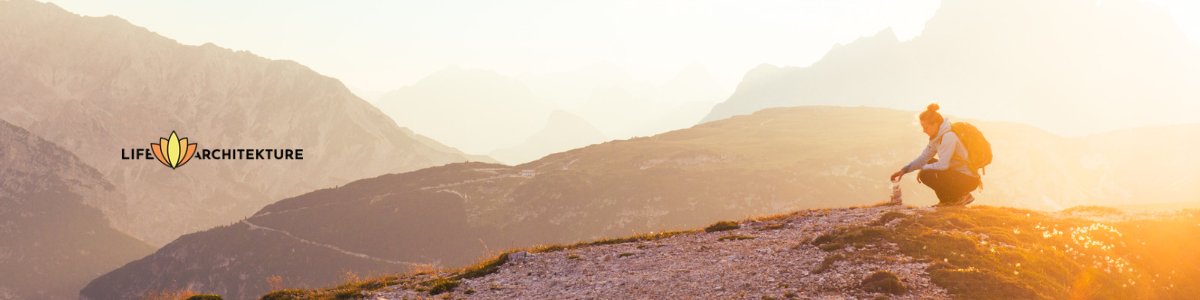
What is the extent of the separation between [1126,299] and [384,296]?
18.2 m

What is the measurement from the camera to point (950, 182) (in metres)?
19.6

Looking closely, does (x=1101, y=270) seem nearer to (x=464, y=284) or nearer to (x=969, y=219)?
(x=969, y=219)

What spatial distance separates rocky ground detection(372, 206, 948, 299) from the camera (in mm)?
14945

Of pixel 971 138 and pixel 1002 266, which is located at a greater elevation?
pixel 971 138

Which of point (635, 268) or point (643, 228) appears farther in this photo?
point (643, 228)

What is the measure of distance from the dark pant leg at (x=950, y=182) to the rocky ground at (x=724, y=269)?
1291 mm

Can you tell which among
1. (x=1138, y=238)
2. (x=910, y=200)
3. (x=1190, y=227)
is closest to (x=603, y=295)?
(x=1138, y=238)

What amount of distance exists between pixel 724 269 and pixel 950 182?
25.0ft

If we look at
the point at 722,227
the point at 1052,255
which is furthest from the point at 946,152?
the point at 722,227

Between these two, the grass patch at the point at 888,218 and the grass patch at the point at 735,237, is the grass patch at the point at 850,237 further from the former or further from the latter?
the grass patch at the point at 735,237

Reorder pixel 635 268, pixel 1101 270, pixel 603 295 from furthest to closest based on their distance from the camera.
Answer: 1. pixel 635 268
2. pixel 603 295
3. pixel 1101 270

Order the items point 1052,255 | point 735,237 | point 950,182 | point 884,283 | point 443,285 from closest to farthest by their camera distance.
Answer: point 884,283 → point 1052,255 → point 950,182 → point 443,285 → point 735,237

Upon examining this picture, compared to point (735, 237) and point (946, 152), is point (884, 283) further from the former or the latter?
point (735, 237)

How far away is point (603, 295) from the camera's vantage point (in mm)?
17281
